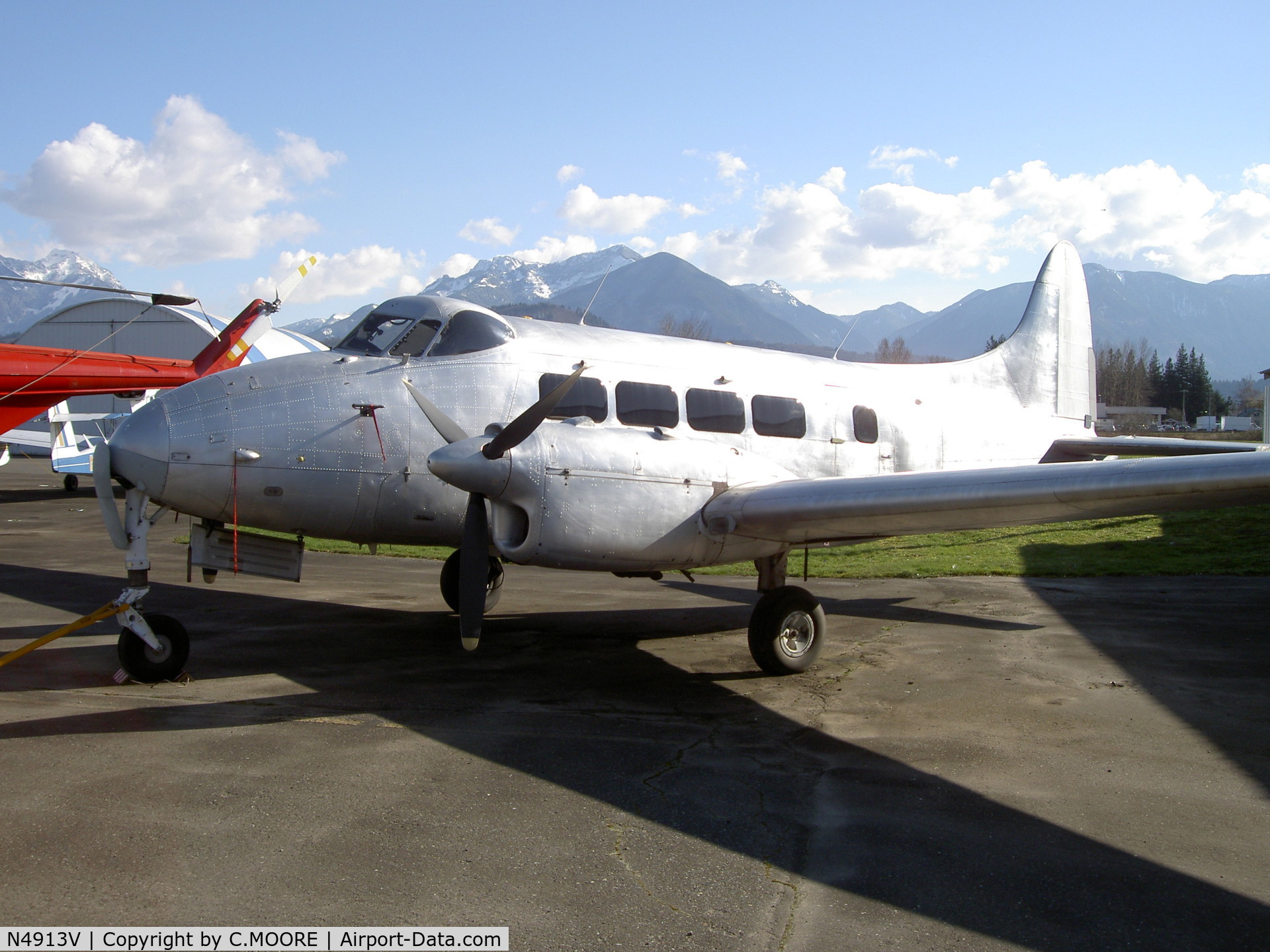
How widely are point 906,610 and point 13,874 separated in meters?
10.8

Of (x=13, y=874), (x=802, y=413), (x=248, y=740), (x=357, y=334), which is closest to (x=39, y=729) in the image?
(x=248, y=740)

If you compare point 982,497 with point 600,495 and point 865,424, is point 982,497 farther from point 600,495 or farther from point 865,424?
point 865,424

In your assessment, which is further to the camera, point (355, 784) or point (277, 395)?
point (277, 395)

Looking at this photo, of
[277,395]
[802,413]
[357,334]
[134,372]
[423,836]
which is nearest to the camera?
[423,836]

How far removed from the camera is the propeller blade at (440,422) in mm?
7902

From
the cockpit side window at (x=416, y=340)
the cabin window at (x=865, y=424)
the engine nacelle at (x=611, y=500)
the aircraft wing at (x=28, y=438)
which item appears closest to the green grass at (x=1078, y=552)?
the cabin window at (x=865, y=424)

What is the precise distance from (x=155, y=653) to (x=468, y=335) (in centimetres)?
418

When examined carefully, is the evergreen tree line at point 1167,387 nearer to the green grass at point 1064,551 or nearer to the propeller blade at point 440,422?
the green grass at point 1064,551

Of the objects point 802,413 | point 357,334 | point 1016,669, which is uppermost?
point 357,334

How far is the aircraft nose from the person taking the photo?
7629mm

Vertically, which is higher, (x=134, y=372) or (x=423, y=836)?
(x=134, y=372)

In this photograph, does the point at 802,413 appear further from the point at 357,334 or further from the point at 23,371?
the point at 23,371

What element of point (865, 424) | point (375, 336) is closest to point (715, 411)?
point (865, 424)

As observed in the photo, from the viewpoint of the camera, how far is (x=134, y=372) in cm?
1539
